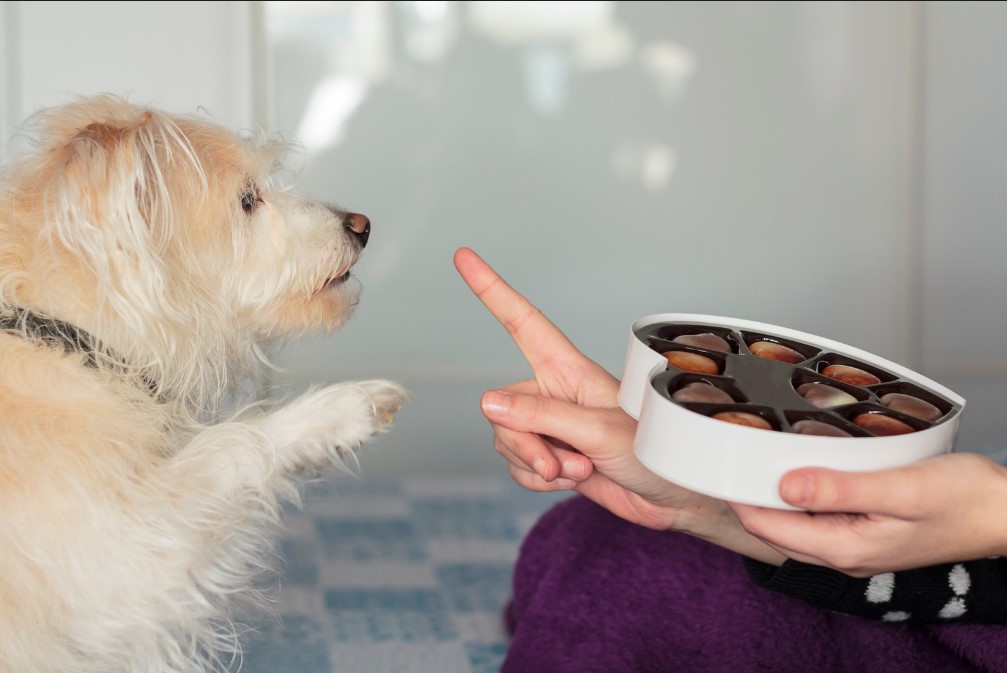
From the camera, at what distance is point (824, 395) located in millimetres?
895

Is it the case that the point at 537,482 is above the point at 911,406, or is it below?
below

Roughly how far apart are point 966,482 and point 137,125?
0.93 m

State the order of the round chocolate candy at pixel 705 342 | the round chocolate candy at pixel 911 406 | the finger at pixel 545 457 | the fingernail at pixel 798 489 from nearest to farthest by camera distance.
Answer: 1. the fingernail at pixel 798 489
2. the round chocolate candy at pixel 911 406
3. the round chocolate candy at pixel 705 342
4. the finger at pixel 545 457

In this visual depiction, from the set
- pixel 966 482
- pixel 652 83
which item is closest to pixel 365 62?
pixel 652 83

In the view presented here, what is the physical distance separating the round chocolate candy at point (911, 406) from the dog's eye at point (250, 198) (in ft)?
2.60

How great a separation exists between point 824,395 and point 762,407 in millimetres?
83

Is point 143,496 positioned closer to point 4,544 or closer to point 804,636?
point 4,544

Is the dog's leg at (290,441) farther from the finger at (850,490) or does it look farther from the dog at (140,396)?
the finger at (850,490)

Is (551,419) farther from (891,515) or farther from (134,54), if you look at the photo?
(134,54)

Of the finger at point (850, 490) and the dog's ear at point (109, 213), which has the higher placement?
the dog's ear at point (109, 213)

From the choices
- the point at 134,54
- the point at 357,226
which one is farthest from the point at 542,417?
the point at 134,54

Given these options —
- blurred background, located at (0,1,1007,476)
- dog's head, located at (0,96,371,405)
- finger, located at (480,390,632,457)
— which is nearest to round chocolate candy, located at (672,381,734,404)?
finger, located at (480,390,632,457)

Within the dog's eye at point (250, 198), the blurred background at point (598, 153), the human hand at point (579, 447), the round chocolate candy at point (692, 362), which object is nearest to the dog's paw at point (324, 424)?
the human hand at point (579, 447)

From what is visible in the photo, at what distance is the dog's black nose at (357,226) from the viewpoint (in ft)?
4.58
